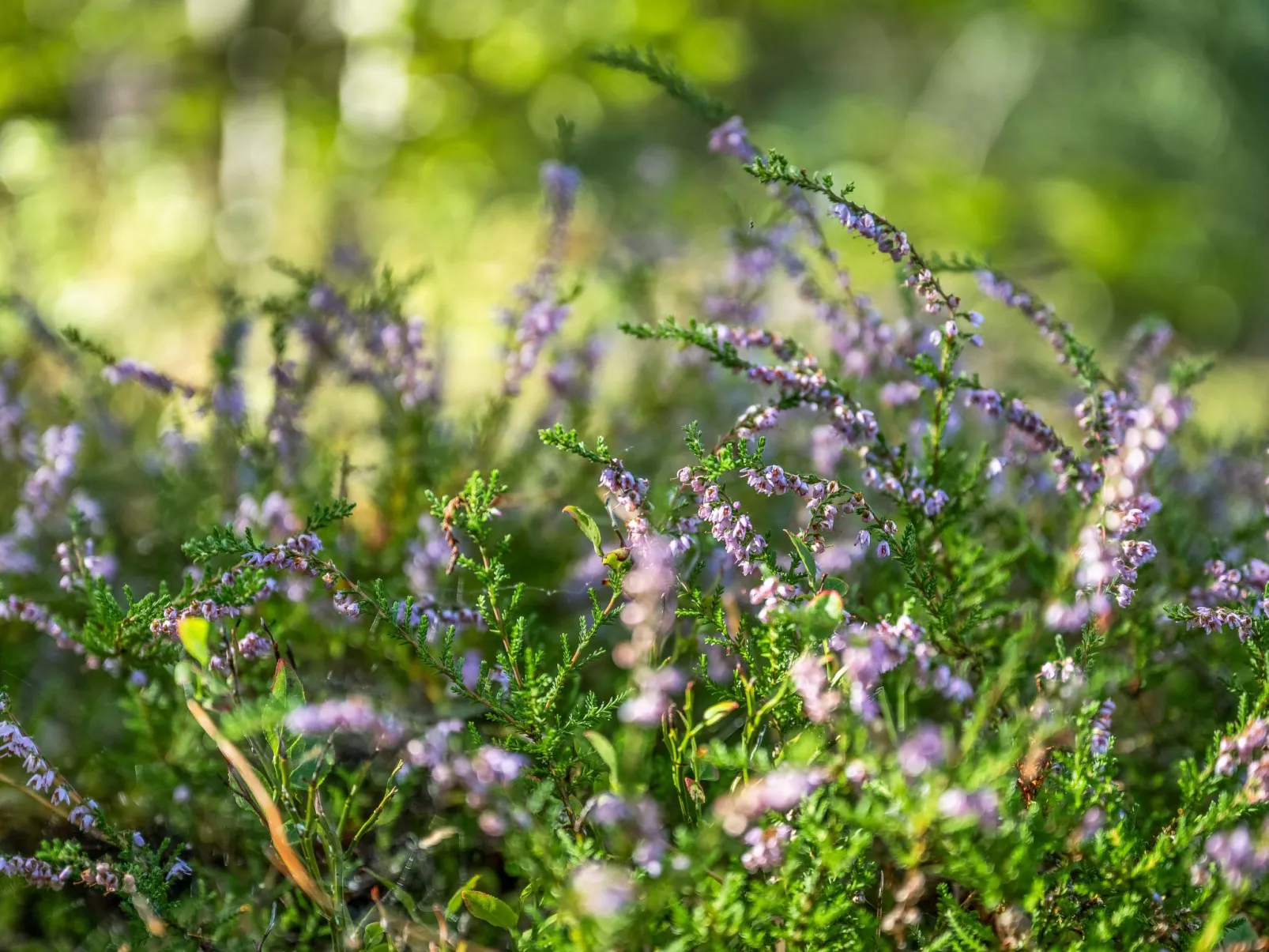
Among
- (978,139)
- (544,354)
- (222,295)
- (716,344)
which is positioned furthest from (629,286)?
(978,139)

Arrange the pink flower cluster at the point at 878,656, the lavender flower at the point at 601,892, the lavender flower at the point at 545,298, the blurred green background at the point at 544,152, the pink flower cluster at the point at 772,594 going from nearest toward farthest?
the lavender flower at the point at 601,892, the pink flower cluster at the point at 878,656, the pink flower cluster at the point at 772,594, the lavender flower at the point at 545,298, the blurred green background at the point at 544,152

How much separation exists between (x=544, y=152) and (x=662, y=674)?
24.3ft

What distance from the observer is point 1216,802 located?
98 cm

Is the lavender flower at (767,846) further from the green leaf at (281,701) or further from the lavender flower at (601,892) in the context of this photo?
the green leaf at (281,701)

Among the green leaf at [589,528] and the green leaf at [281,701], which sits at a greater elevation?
the green leaf at [589,528]

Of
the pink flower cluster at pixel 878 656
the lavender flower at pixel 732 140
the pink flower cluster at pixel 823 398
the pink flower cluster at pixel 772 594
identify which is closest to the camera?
the pink flower cluster at pixel 878 656

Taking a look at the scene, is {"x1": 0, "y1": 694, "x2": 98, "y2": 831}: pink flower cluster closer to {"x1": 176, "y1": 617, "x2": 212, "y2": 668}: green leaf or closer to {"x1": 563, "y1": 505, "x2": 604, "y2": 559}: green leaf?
{"x1": 176, "y1": 617, "x2": 212, "y2": 668}: green leaf

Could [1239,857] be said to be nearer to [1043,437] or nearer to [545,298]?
[1043,437]

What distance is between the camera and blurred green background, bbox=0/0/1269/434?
466cm

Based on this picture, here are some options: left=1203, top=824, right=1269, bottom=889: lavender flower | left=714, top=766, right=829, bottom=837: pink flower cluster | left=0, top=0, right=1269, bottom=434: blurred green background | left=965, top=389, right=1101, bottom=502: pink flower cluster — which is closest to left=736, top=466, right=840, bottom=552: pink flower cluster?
left=965, top=389, right=1101, bottom=502: pink flower cluster

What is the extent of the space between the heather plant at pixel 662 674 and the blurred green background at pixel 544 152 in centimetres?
124

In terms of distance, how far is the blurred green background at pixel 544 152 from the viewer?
15.3 ft

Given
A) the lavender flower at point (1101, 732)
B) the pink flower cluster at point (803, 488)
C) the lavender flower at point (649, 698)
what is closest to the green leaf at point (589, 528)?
the pink flower cluster at point (803, 488)

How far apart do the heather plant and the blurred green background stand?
1.24 metres
